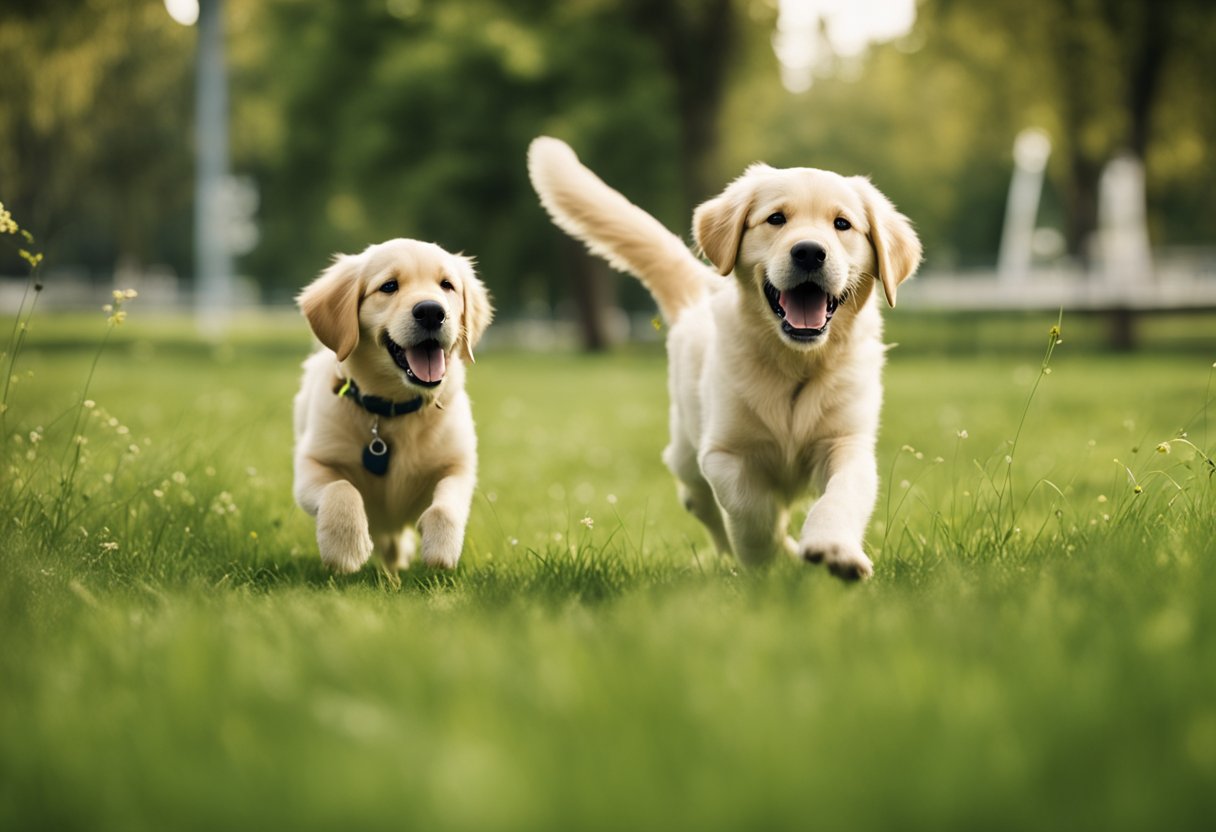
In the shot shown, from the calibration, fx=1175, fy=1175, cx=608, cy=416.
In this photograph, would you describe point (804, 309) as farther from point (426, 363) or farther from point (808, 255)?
point (426, 363)

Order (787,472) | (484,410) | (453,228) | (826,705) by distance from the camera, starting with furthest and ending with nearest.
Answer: (453,228) → (484,410) → (787,472) → (826,705)

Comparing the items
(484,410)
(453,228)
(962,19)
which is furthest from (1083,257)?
(484,410)

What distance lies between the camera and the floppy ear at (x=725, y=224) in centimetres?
395

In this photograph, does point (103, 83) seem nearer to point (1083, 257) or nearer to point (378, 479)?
point (1083, 257)

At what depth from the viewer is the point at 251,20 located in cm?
3114

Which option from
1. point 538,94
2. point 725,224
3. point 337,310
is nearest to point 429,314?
point 337,310

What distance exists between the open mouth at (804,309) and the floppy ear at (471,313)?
3.69 ft

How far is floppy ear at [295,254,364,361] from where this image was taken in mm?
4055

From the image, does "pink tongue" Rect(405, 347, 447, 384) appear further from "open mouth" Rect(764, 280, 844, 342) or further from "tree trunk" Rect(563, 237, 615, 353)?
"tree trunk" Rect(563, 237, 615, 353)

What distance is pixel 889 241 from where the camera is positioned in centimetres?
397

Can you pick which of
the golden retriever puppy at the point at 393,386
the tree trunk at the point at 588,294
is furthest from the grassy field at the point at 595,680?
the tree trunk at the point at 588,294

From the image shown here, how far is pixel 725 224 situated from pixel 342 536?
163 centimetres

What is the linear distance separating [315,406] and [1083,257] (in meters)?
22.0

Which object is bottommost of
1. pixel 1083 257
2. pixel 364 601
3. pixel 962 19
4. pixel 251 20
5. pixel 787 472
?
pixel 364 601
